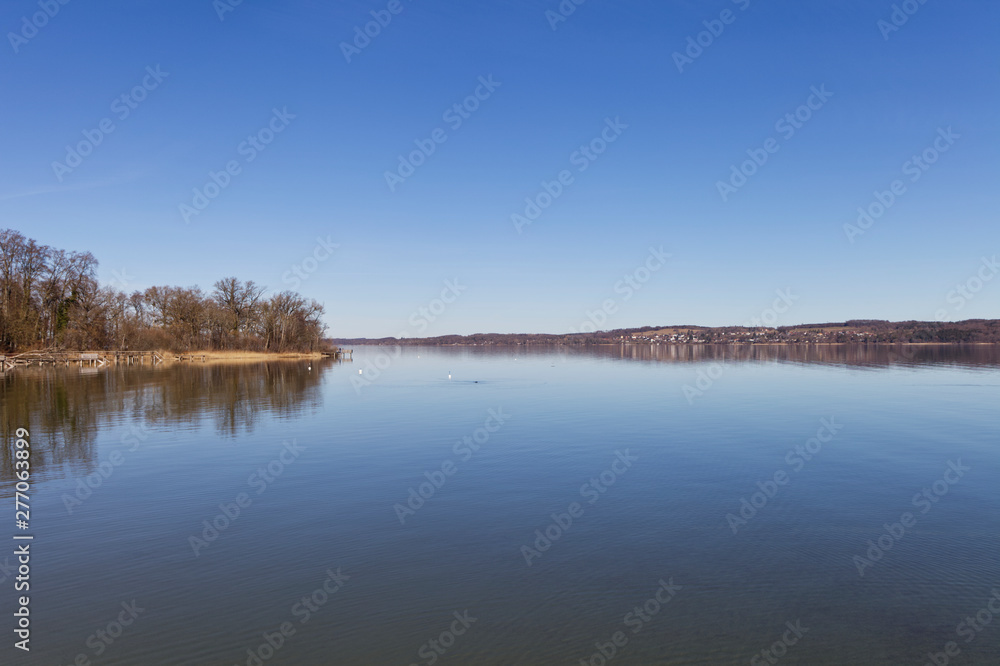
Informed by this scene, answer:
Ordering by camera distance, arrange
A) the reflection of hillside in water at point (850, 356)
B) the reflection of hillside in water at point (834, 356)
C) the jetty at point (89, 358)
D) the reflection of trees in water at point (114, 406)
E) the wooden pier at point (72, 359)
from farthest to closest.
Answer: the reflection of hillside in water at point (834, 356) < the reflection of hillside in water at point (850, 356) < the jetty at point (89, 358) < the wooden pier at point (72, 359) < the reflection of trees in water at point (114, 406)

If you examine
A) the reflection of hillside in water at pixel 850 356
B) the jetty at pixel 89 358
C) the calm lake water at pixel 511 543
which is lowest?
the calm lake water at pixel 511 543

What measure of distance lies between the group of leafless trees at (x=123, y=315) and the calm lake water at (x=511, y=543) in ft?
191

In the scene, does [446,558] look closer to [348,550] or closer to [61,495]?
[348,550]

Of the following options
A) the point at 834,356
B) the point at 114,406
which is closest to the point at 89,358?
the point at 114,406

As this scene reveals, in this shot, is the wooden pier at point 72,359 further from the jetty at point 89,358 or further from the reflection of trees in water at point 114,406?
the reflection of trees in water at point 114,406

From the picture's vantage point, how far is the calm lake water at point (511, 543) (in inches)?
293

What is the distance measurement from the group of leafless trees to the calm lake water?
58.1 m

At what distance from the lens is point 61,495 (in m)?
13.8

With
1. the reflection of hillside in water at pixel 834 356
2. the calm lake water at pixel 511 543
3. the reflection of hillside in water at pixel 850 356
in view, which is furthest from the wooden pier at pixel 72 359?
the reflection of hillside in water at pixel 850 356

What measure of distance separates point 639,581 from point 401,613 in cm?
366

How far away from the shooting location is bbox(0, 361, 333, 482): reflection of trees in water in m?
19.5

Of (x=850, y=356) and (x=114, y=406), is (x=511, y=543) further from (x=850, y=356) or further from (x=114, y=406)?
(x=850, y=356)

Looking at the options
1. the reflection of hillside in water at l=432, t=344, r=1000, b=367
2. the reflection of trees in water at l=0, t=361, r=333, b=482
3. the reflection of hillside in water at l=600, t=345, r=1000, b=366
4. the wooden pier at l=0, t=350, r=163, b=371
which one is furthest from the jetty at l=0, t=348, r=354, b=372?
the reflection of hillside in water at l=600, t=345, r=1000, b=366

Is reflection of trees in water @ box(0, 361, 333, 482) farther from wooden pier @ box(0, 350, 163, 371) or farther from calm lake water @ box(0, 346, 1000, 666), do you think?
wooden pier @ box(0, 350, 163, 371)
